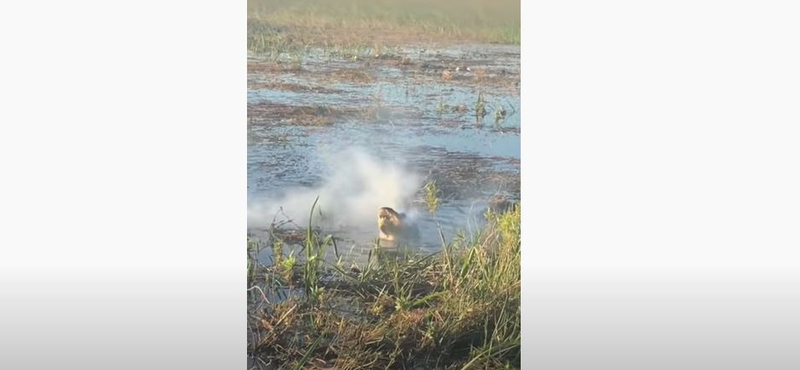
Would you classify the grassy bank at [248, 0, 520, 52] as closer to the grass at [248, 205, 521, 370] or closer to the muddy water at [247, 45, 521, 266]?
the muddy water at [247, 45, 521, 266]

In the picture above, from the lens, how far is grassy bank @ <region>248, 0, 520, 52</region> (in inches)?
208

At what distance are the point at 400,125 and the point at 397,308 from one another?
826mm

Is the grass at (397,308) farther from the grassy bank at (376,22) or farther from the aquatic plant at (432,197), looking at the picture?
the grassy bank at (376,22)

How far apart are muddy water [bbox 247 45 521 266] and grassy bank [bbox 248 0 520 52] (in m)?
0.06

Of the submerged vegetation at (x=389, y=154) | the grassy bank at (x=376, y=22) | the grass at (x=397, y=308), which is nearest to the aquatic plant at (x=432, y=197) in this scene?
the submerged vegetation at (x=389, y=154)

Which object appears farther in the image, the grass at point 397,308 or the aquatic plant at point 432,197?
the aquatic plant at point 432,197

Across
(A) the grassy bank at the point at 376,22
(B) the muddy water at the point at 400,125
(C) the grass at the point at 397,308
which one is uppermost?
(A) the grassy bank at the point at 376,22

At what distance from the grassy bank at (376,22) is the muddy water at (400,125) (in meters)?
0.06

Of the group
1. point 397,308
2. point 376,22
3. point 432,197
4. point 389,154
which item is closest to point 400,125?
point 389,154

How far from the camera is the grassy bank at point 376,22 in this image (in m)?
5.29

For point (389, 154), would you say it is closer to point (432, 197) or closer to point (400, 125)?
point (400, 125)

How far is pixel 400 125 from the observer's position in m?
5.32

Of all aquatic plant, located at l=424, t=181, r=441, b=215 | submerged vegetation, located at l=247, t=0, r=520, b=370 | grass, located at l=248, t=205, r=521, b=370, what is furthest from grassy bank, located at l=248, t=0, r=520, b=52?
grass, located at l=248, t=205, r=521, b=370
